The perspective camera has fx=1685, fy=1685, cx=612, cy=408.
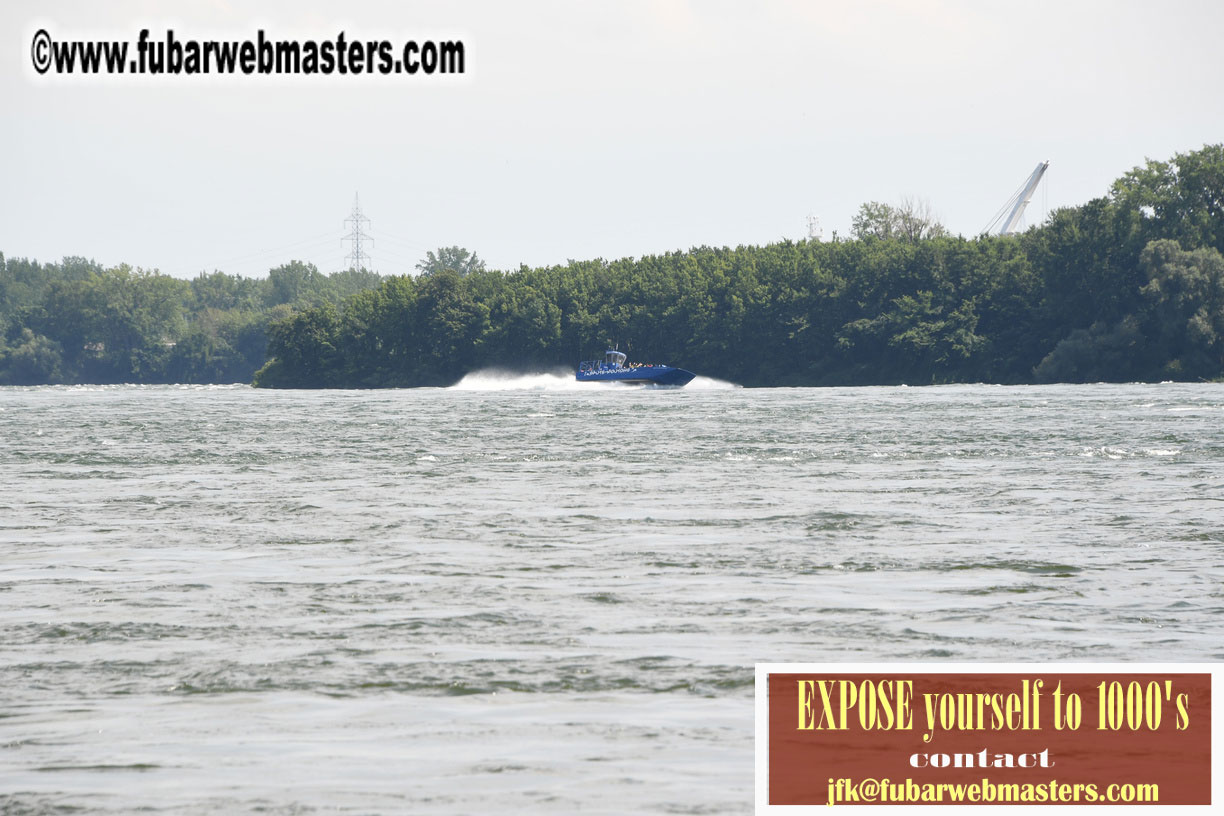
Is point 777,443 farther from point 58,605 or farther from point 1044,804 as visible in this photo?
point 1044,804

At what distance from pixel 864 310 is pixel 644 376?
2767 cm

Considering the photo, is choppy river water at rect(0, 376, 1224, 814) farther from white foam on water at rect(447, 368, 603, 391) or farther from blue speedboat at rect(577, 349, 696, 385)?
white foam on water at rect(447, 368, 603, 391)

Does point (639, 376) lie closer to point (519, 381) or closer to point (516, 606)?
point (519, 381)

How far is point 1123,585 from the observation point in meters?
15.9

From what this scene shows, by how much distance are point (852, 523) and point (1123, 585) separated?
19.3ft

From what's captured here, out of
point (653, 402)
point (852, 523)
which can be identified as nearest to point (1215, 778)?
point (852, 523)

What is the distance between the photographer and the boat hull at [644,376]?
113938mm

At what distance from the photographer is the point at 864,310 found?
440 feet

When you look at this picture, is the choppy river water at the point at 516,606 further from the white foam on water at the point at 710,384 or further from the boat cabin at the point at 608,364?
the white foam on water at the point at 710,384

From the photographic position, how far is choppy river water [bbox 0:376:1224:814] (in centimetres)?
966

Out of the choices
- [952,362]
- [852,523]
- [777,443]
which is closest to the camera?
[852,523]

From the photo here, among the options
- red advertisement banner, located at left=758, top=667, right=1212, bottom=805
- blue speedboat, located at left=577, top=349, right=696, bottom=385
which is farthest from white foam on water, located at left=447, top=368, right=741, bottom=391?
red advertisement banner, located at left=758, top=667, right=1212, bottom=805

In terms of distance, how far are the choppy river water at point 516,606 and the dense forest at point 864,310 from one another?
81.8 metres

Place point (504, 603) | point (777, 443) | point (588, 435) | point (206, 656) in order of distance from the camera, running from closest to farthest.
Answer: point (206, 656) < point (504, 603) < point (777, 443) < point (588, 435)
